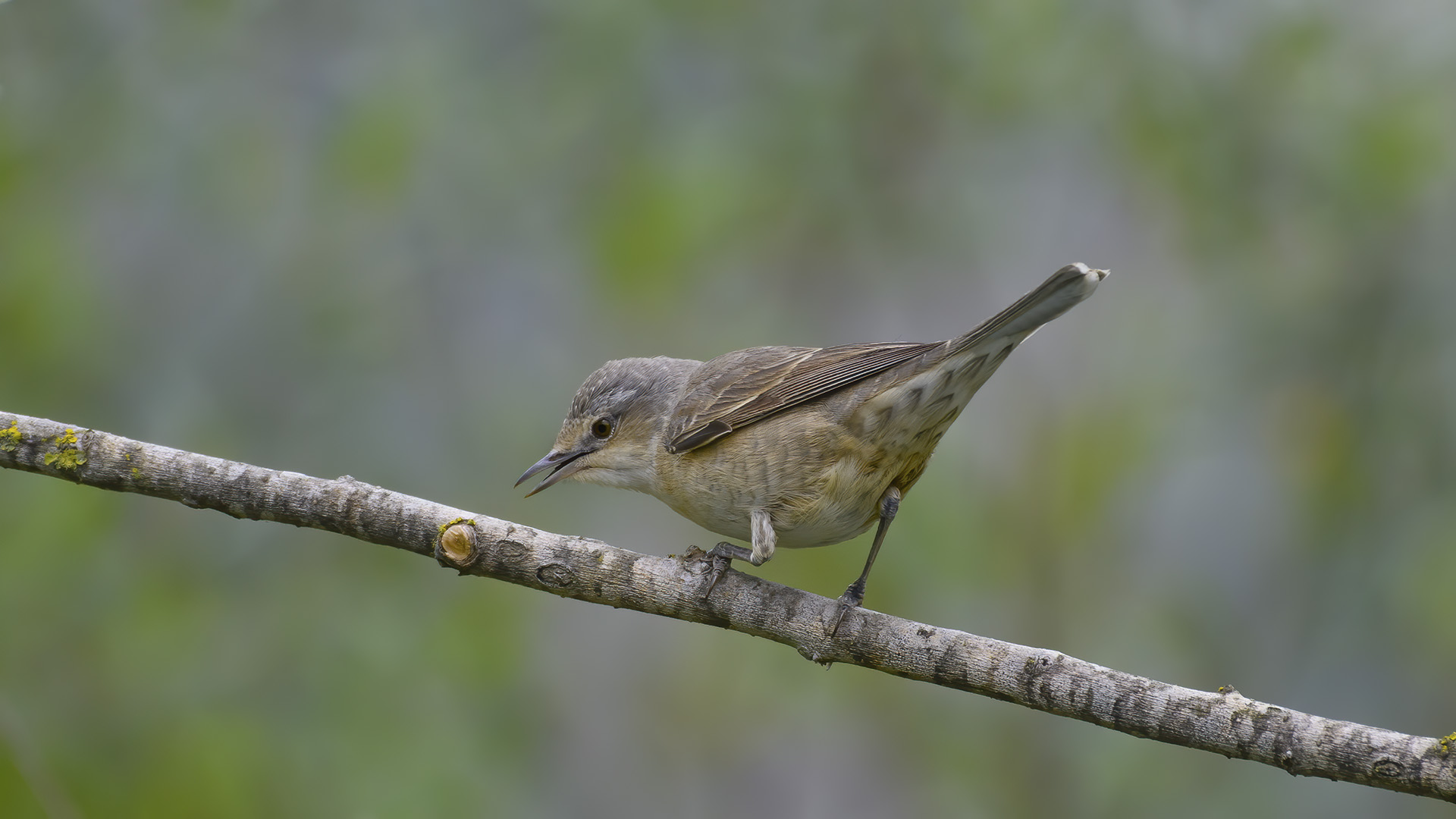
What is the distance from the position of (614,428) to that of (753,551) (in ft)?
3.57

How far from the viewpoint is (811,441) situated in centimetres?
389

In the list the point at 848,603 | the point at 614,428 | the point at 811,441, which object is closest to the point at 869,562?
the point at 848,603

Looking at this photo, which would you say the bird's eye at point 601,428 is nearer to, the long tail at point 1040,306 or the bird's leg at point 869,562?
the bird's leg at point 869,562

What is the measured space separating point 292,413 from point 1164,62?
5.67m

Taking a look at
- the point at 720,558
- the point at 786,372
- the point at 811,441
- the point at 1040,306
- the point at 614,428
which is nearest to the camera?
the point at 1040,306

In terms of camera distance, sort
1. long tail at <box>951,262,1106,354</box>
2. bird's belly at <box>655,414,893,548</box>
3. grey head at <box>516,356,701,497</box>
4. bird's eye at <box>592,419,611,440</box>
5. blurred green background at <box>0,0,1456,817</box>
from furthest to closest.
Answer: blurred green background at <box>0,0,1456,817</box>, bird's eye at <box>592,419,611,440</box>, grey head at <box>516,356,701,497</box>, bird's belly at <box>655,414,893,548</box>, long tail at <box>951,262,1106,354</box>

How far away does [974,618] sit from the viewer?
19.6 feet

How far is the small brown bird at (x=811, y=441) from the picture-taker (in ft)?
12.2

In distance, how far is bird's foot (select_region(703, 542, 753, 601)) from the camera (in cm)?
348

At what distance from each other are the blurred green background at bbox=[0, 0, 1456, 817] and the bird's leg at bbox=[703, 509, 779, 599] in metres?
1.79

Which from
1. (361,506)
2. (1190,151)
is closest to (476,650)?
(361,506)

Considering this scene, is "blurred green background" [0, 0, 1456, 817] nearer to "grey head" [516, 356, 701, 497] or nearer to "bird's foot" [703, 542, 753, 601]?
"grey head" [516, 356, 701, 497]

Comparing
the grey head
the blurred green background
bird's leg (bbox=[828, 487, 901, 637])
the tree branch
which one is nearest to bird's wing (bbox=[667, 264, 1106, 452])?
the grey head

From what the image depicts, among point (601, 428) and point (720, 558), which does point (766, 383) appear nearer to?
point (601, 428)
